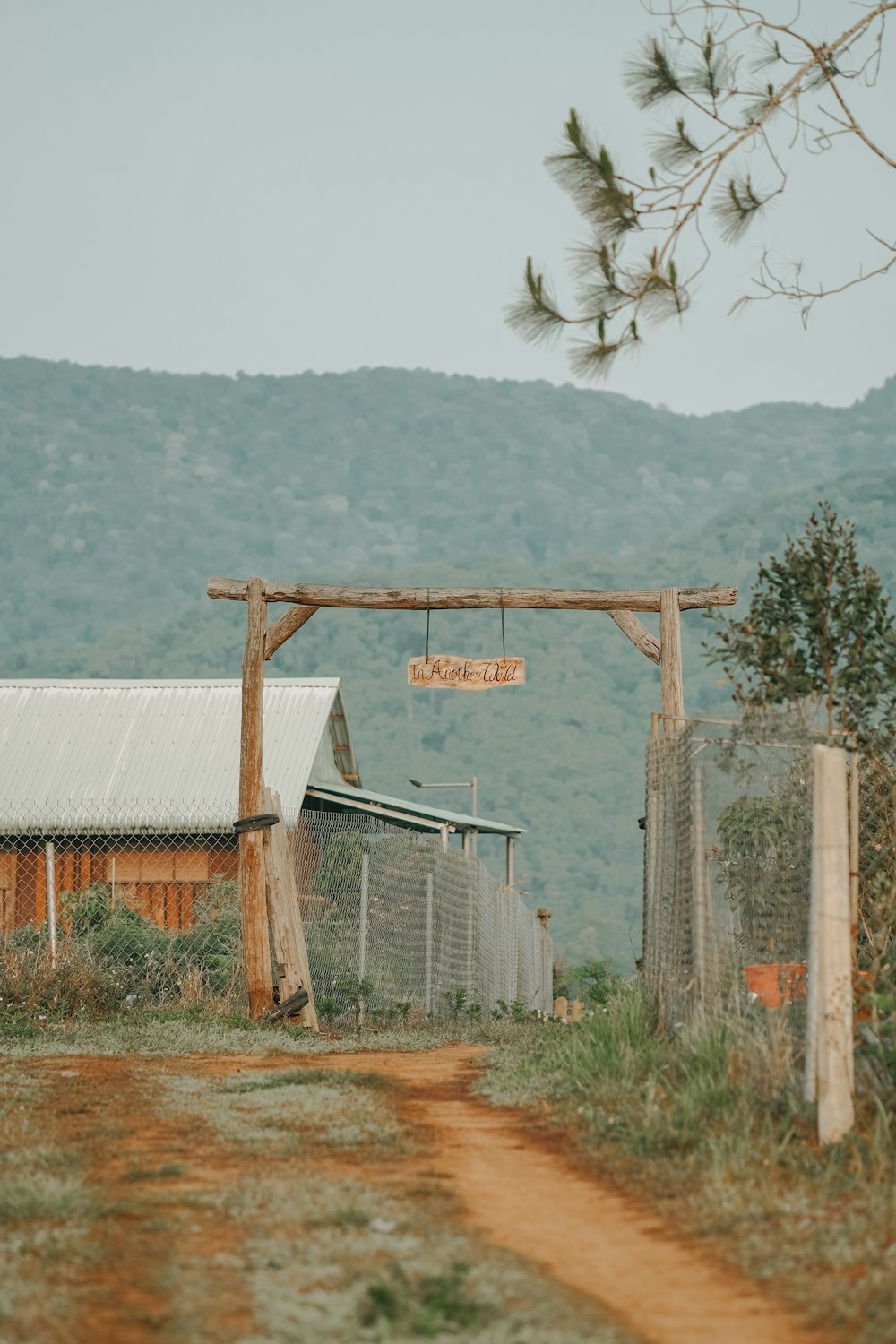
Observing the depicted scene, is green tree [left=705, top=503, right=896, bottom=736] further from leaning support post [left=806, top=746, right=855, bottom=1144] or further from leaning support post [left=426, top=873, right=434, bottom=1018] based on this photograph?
leaning support post [left=426, top=873, right=434, bottom=1018]

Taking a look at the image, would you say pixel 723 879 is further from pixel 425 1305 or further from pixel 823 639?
pixel 425 1305

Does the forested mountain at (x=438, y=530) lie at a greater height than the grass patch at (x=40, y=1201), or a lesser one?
greater

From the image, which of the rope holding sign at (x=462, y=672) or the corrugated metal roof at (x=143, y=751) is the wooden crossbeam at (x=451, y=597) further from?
the corrugated metal roof at (x=143, y=751)

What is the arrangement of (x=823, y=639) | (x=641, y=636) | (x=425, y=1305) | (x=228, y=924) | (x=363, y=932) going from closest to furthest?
(x=425, y=1305)
(x=823, y=639)
(x=641, y=636)
(x=363, y=932)
(x=228, y=924)

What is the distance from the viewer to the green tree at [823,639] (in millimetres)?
10789

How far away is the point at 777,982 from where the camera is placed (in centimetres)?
834

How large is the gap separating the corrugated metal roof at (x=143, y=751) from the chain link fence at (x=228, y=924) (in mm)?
213

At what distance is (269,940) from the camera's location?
14477 millimetres

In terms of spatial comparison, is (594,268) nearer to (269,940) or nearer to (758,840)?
(758,840)

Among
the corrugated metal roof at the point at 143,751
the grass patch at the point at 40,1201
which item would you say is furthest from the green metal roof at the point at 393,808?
the grass patch at the point at 40,1201

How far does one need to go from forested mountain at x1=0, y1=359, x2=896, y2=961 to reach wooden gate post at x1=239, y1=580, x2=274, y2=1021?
137ft

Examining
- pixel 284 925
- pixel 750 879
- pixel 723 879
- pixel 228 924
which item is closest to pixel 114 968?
pixel 284 925

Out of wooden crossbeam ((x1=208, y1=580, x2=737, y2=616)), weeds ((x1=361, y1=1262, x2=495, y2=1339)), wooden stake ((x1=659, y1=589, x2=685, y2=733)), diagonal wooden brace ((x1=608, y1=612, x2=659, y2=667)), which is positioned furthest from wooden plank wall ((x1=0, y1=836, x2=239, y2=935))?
weeds ((x1=361, y1=1262, x2=495, y2=1339))

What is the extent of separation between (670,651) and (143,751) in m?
12.7
